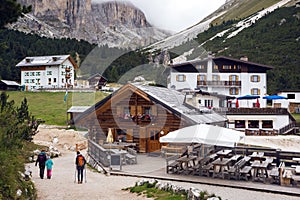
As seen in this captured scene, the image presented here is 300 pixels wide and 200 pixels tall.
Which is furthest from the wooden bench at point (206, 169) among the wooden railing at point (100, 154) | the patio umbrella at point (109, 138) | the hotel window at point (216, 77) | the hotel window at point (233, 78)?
the hotel window at point (233, 78)

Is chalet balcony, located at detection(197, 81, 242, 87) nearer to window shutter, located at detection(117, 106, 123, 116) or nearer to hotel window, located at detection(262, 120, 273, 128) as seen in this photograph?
hotel window, located at detection(262, 120, 273, 128)

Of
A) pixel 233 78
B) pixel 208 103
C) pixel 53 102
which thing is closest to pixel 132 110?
pixel 208 103

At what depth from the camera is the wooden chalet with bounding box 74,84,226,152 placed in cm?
2145

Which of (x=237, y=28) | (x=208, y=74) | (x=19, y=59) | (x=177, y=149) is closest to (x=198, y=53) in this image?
(x=237, y=28)

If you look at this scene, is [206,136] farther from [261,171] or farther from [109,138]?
[109,138]

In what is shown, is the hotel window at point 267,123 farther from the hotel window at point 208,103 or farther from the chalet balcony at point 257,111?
the hotel window at point 208,103

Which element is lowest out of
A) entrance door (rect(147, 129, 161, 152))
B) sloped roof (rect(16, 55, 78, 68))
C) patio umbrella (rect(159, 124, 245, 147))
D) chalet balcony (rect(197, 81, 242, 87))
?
entrance door (rect(147, 129, 161, 152))

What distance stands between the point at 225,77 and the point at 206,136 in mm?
41865

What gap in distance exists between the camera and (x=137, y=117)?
2248cm

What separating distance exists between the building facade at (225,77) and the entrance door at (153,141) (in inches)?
1267

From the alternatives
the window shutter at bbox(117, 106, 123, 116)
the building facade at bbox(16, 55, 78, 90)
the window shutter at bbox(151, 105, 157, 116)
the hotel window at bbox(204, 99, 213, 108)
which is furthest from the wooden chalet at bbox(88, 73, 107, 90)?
the window shutter at bbox(151, 105, 157, 116)

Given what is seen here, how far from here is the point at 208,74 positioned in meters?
54.7

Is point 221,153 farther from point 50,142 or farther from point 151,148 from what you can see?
point 50,142

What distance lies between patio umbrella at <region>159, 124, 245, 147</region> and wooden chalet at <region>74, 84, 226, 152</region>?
5475mm
